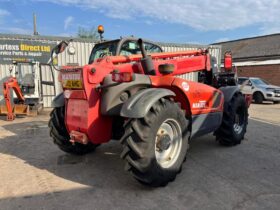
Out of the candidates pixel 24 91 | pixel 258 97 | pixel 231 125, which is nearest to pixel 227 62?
pixel 231 125

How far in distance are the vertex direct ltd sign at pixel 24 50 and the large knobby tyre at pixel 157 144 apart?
1042 centimetres

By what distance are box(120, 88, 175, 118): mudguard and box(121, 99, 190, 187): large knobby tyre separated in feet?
0.38

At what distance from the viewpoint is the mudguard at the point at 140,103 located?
135 inches

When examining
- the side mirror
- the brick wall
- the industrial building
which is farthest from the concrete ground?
the brick wall

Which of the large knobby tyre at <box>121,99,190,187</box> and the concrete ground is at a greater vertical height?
the large knobby tyre at <box>121,99,190,187</box>

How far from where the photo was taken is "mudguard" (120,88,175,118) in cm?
342

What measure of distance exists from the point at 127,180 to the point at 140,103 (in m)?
1.20

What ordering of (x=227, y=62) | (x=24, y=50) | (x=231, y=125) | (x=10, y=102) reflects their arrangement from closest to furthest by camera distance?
(x=231, y=125) < (x=227, y=62) < (x=10, y=102) < (x=24, y=50)

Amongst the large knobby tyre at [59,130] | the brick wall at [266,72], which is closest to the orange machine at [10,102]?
the large knobby tyre at [59,130]

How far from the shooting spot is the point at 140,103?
11.5 ft

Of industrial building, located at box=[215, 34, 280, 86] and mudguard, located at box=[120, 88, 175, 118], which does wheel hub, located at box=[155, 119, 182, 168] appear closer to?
mudguard, located at box=[120, 88, 175, 118]

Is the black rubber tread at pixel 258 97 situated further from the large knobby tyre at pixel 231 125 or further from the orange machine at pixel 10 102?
the orange machine at pixel 10 102

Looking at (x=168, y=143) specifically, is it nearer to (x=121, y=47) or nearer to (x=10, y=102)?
(x=121, y=47)

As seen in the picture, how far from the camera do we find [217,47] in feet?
57.3
